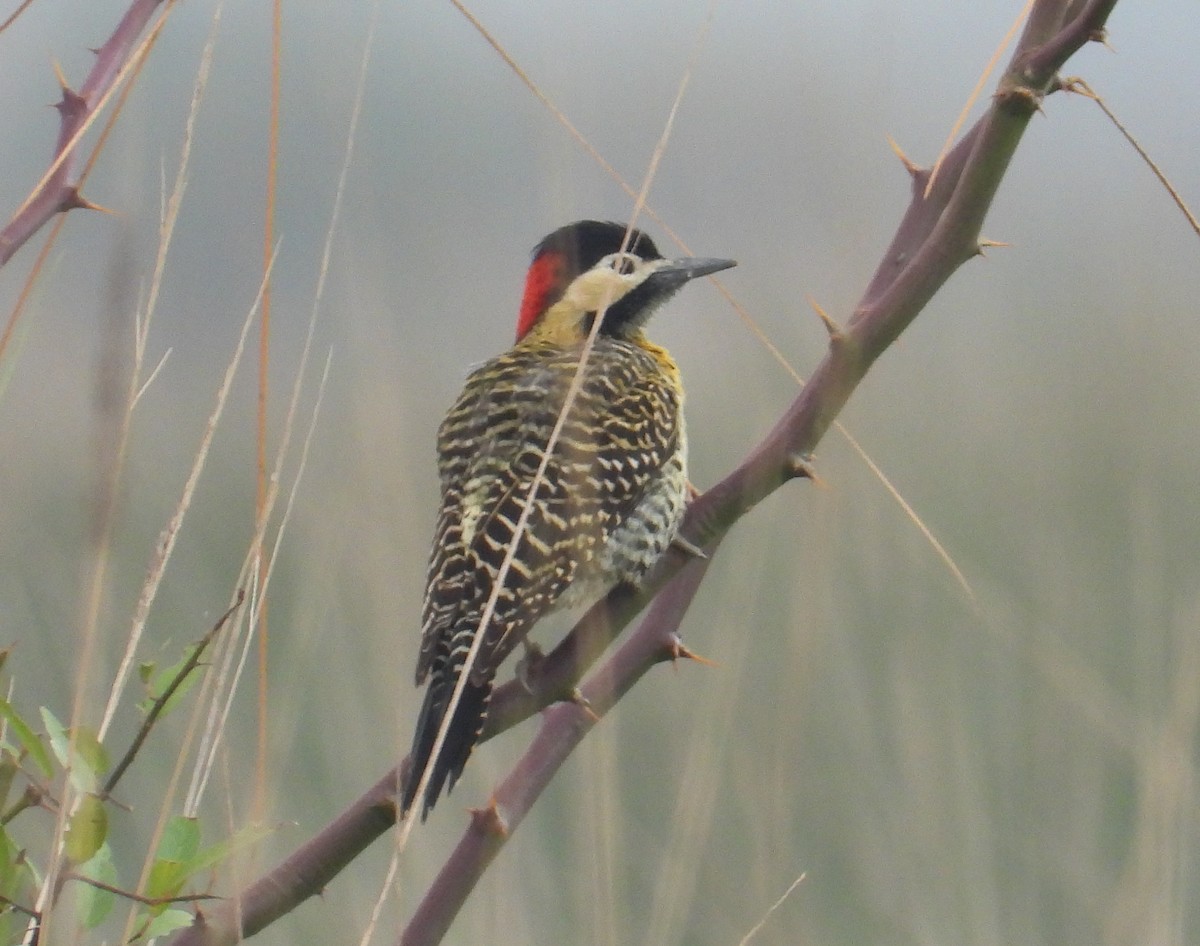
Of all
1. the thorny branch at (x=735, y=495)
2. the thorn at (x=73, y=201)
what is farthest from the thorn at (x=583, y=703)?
the thorn at (x=73, y=201)

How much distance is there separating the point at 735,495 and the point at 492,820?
35 centimetres

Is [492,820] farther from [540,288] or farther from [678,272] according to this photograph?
[540,288]

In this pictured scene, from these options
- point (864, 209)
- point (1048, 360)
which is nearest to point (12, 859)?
point (864, 209)

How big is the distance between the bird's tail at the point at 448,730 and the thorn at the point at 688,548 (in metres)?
0.27

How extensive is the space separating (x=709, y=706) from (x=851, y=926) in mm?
1570

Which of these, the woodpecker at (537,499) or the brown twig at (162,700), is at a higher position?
the brown twig at (162,700)

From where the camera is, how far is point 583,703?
1.40 m

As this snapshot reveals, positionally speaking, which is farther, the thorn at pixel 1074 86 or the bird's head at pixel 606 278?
the bird's head at pixel 606 278

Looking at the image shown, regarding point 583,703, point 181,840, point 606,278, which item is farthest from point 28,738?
point 606,278

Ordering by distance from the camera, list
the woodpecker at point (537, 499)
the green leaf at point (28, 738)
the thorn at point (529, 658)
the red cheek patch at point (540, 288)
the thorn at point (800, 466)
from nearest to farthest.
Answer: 1. the green leaf at point (28, 738)
2. the thorn at point (800, 466)
3. the woodpecker at point (537, 499)
4. the thorn at point (529, 658)
5. the red cheek patch at point (540, 288)

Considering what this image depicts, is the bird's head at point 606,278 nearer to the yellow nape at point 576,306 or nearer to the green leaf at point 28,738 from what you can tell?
the yellow nape at point 576,306

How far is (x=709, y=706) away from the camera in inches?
86.0

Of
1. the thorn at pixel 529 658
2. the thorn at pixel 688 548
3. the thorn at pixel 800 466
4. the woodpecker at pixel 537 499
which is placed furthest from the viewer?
the thorn at pixel 529 658

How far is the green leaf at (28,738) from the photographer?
42.1 inches
